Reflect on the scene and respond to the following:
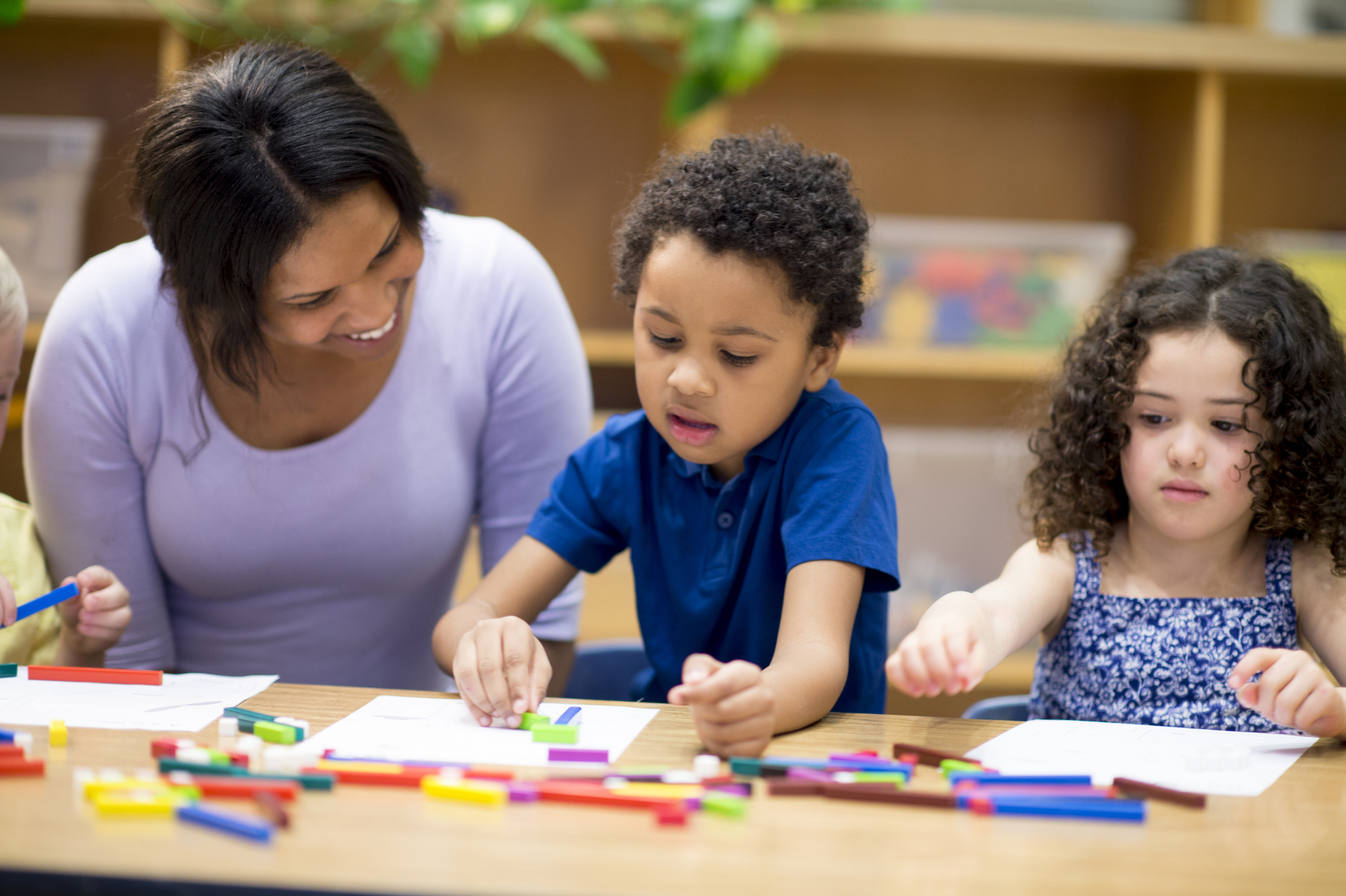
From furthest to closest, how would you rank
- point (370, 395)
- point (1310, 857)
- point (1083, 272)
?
point (1083, 272) → point (370, 395) → point (1310, 857)

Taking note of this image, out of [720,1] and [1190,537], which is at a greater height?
[720,1]

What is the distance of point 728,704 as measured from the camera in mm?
765

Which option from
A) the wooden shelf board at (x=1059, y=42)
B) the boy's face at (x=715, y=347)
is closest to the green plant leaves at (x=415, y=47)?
the wooden shelf board at (x=1059, y=42)

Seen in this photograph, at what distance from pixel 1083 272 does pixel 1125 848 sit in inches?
62.0

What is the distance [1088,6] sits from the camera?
85.8 inches

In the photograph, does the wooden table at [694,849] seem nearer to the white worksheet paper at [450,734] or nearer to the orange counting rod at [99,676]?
the white worksheet paper at [450,734]

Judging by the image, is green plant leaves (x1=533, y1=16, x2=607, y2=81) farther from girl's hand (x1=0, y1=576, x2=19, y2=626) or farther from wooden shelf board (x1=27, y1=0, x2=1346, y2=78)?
girl's hand (x1=0, y1=576, x2=19, y2=626)

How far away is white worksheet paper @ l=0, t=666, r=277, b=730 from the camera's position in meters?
0.82

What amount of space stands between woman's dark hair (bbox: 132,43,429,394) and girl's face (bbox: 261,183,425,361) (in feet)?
0.04

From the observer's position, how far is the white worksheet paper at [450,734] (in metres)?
0.76

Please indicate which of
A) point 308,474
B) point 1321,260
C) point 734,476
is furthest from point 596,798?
point 1321,260

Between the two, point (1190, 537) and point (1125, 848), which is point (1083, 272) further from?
point (1125, 848)

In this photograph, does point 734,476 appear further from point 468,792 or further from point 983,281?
point 983,281

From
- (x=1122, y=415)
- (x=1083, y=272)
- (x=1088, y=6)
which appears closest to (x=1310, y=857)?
(x=1122, y=415)
